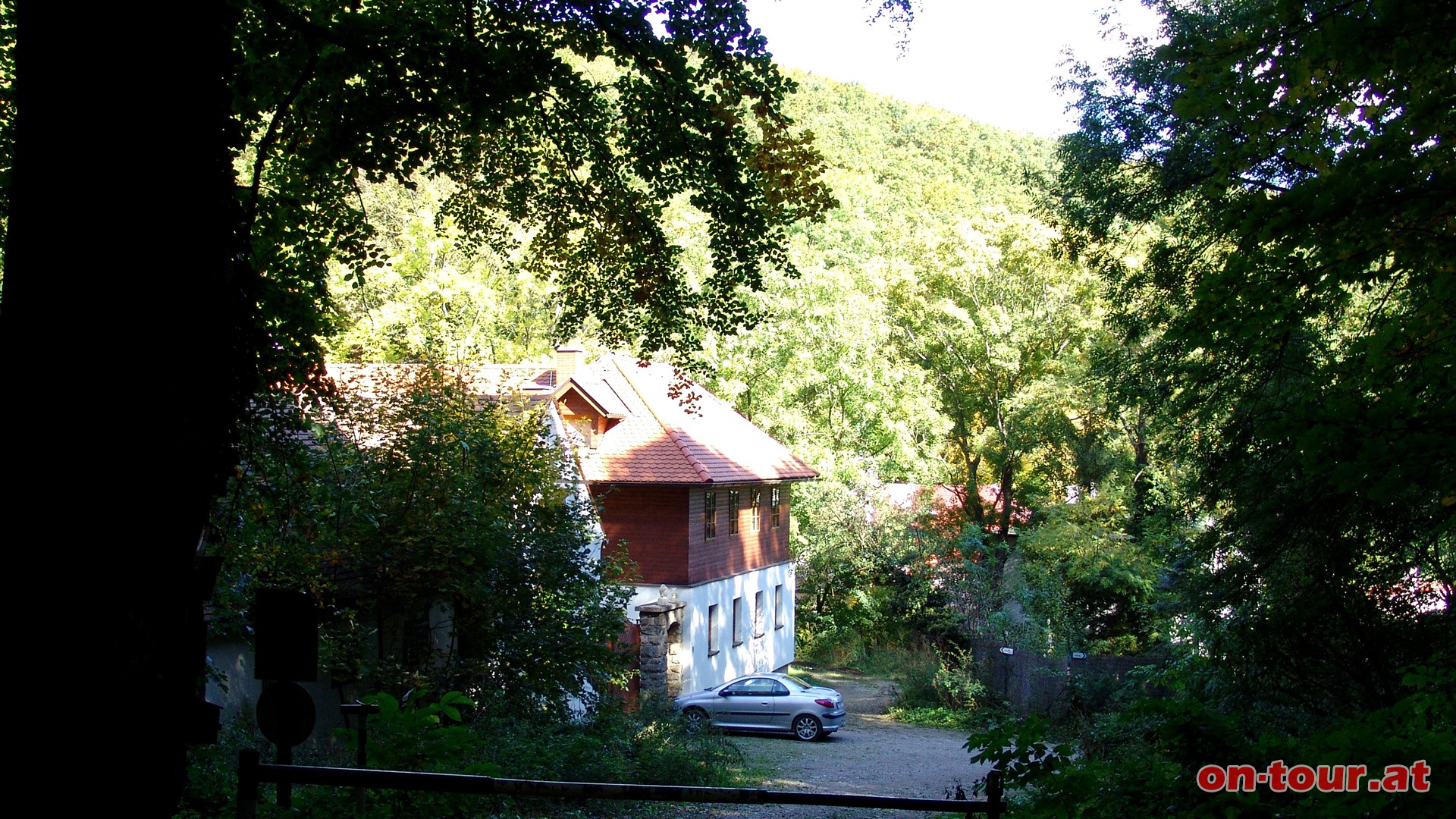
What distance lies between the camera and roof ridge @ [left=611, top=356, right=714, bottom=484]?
28797mm

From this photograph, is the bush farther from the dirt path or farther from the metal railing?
the metal railing

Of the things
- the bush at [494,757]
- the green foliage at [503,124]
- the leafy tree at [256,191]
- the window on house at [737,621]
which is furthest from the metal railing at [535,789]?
the window on house at [737,621]

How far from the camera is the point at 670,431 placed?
30.5m

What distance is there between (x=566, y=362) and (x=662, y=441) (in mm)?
3972

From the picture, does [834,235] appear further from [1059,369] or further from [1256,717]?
[1256,717]

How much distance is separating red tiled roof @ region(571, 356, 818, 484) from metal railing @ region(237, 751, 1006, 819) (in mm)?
21302

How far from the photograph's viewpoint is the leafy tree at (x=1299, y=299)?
5988 millimetres

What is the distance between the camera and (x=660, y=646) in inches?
978

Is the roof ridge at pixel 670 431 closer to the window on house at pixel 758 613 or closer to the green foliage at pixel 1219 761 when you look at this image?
the window on house at pixel 758 613

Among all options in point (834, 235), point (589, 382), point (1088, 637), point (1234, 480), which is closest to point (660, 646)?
point (589, 382)

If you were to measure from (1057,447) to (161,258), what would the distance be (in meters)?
37.8

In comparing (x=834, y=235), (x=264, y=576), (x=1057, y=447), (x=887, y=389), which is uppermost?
(x=834, y=235)

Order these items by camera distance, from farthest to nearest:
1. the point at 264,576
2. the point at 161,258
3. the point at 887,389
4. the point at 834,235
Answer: the point at 834,235 < the point at 887,389 < the point at 264,576 < the point at 161,258

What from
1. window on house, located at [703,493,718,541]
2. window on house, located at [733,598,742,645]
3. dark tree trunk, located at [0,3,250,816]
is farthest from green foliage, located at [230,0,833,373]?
window on house, located at [733,598,742,645]
